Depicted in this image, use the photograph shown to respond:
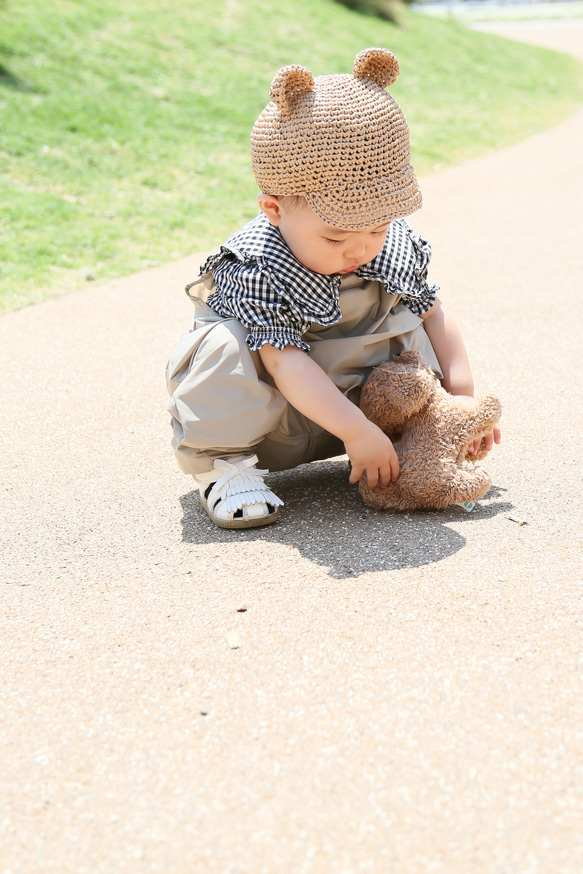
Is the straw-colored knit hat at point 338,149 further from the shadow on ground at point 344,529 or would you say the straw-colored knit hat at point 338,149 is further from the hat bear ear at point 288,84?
the shadow on ground at point 344,529

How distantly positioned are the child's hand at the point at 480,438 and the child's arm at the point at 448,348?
2.5 inches

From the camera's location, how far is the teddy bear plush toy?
2.26 m

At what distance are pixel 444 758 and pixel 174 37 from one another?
401 inches

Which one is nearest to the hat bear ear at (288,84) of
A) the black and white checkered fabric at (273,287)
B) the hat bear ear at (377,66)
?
the hat bear ear at (377,66)

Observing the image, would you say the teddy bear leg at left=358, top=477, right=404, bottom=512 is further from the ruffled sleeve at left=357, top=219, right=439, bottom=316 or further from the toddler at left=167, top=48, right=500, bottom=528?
the ruffled sleeve at left=357, top=219, right=439, bottom=316

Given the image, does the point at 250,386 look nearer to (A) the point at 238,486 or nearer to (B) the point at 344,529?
(A) the point at 238,486

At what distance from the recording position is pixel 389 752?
1.47 m

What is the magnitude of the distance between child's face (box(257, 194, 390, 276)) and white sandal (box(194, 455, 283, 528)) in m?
0.54

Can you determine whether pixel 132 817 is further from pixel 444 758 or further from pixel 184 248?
pixel 184 248

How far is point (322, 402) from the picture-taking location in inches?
84.4

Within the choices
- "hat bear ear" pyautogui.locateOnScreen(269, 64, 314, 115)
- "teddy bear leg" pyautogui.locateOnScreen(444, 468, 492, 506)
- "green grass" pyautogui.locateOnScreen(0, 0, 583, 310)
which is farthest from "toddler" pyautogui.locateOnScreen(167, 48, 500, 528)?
Answer: "green grass" pyautogui.locateOnScreen(0, 0, 583, 310)

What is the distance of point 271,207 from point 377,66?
409 mm

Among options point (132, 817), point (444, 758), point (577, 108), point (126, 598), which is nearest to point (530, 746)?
point (444, 758)

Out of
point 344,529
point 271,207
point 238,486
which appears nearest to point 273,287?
point 271,207
